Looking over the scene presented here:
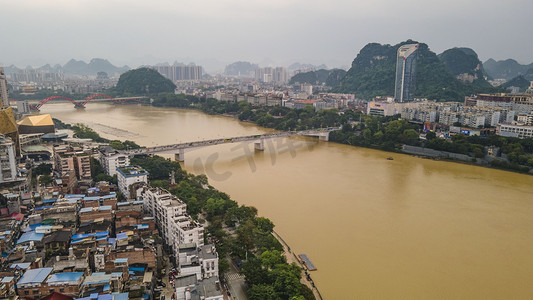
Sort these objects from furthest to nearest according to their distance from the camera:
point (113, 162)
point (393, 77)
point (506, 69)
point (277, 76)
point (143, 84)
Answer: point (277, 76), point (506, 69), point (143, 84), point (393, 77), point (113, 162)

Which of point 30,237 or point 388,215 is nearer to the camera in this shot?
point 30,237

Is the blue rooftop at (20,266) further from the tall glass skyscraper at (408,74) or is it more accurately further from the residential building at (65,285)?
the tall glass skyscraper at (408,74)

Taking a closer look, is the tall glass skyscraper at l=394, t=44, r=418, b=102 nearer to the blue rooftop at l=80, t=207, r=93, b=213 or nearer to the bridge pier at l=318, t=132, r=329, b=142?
the bridge pier at l=318, t=132, r=329, b=142

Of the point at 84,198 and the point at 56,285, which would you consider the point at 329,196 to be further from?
the point at 56,285

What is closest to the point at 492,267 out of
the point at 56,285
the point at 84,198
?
the point at 56,285

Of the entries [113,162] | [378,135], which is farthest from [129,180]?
[378,135]

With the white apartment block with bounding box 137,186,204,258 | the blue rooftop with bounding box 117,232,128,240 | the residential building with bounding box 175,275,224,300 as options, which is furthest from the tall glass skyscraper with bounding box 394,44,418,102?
the residential building with bounding box 175,275,224,300

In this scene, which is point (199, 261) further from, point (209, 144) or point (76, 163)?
point (209, 144)

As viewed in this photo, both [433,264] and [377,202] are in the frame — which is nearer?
[433,264]
